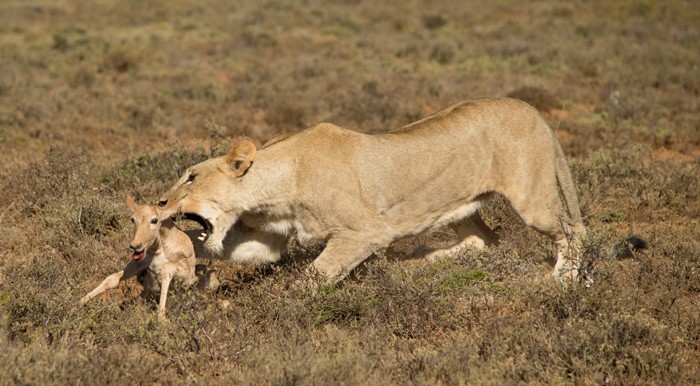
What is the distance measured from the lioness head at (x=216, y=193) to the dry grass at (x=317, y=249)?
0.57 meters

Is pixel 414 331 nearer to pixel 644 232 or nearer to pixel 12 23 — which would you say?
pixel 644 232

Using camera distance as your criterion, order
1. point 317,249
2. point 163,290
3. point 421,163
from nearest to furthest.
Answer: point 163,290 → point 421,163 → point 317,249

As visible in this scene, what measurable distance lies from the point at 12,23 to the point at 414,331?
2448cm

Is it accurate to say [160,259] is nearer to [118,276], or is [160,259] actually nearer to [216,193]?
[118,276]

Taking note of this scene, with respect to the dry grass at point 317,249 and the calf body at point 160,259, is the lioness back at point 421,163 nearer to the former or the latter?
the dry grass at point 317,249

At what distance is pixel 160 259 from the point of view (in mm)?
5984

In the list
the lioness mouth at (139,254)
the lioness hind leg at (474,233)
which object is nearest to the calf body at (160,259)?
the lioness mouth at (139,254)

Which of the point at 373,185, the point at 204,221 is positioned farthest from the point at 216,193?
the point at 373,185

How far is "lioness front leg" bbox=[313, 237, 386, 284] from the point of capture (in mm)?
6043

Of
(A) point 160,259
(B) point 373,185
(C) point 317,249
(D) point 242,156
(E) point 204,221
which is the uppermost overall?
(D) point 242,156

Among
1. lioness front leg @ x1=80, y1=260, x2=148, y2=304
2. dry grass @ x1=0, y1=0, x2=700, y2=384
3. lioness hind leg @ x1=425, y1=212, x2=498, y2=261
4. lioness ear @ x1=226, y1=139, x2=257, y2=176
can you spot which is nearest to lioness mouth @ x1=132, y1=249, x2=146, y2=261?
dry grass @ x1=0, y1=0, x2=700, y2=384

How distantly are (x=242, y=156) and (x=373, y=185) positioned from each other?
3.35ft

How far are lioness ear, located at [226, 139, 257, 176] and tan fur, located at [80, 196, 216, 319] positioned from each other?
0.55 meters

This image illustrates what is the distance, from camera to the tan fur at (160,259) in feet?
18.7
